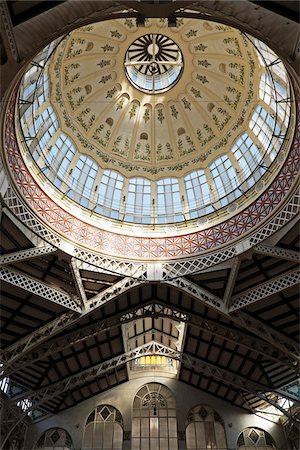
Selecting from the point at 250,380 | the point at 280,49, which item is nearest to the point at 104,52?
the point at 280,49

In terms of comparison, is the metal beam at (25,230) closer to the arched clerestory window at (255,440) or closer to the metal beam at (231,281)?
the metal beam at (231,281)

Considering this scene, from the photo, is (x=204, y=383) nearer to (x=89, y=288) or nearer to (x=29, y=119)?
(x=89, y=288)

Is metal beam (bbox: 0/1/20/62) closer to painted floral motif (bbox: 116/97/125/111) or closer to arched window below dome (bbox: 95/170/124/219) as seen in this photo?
arched window below dome (bbox: 95/170/124/219)

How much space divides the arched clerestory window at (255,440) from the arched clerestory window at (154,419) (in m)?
5.33

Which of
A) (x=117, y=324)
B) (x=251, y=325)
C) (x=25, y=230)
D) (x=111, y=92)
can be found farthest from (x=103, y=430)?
(x=111, y=92)

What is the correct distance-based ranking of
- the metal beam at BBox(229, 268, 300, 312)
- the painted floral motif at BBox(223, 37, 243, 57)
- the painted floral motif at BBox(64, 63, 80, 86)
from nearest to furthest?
1. the metal beam at BBox(229, 268, 300, 312)
2. the painted floral motif at BBox(223, 37, 243, 57)
3. the painted floral motif at BBox(64, 63, 80, 86)

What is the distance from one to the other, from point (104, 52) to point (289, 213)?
50.6ft

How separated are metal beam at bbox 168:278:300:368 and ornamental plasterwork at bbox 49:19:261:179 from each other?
8.73 meters

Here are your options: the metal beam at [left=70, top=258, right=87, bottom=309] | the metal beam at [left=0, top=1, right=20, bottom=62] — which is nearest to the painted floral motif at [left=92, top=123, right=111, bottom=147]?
the metal beam at [left=70, top=258, right=87, bottom=309]

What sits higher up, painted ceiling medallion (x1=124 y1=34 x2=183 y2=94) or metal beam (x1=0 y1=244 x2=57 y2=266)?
painted ceiling medallion (x1=124 y1=34 x2=183 y2=94)

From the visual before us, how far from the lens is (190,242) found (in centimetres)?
2181

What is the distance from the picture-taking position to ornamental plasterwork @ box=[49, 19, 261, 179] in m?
23.2

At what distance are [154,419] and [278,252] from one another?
21.8 m

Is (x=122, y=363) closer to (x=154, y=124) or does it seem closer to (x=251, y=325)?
(x=251, y=325)
